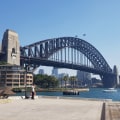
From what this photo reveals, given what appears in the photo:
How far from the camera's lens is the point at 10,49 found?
7426 inches

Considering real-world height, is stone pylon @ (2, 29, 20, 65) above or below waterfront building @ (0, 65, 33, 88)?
above

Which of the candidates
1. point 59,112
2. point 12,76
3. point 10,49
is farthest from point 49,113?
point 10,49

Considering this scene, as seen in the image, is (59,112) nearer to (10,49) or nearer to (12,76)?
(12,76)

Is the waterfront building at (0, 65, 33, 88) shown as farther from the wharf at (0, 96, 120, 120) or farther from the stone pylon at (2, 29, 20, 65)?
the wharf at (0, 96, 120, 120)

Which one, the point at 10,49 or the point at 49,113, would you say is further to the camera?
the point at 10,49

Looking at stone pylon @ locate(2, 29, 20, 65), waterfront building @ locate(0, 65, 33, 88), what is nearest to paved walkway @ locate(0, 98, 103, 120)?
waterfront building @ locate(0, 65, 33, 88)

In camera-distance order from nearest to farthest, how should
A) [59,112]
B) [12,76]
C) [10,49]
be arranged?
1. [59,112]
2. [12,76]
3. [10,49]

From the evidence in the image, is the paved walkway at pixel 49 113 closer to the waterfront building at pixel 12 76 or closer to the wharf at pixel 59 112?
the wharf at pixel 59 112

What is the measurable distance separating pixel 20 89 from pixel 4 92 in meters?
126

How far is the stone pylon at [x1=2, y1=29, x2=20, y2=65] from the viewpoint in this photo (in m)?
188

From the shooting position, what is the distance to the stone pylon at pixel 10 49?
7416 inches

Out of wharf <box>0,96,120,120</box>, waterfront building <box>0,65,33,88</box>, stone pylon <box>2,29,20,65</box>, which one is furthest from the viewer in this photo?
stone pylon <box>2,29,20,65</box>

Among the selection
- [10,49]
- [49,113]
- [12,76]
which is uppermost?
[10,49]

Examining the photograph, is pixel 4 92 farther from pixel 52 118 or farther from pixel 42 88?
pixel 42 88
